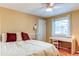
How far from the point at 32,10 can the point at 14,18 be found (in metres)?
0.30

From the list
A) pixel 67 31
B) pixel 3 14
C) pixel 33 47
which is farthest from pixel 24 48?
pixel 67 31

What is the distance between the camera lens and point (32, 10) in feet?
4.63

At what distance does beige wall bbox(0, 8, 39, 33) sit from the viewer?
52.5 inches

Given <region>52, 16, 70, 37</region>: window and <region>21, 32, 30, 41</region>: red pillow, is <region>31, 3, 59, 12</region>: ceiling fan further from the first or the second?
<region>21, 32, 30, 41</region>: red pillow

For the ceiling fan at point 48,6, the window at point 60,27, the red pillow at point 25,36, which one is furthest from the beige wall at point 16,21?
the window at point 60,27

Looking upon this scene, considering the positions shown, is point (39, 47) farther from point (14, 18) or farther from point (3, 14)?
point (3, 14)

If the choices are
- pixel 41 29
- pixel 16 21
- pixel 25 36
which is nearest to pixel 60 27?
pixel 41 29

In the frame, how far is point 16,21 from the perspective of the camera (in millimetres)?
1367

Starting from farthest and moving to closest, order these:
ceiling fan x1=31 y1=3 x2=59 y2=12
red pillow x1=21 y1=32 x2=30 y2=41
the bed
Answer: red pillow x1=21 y1=32 x2=30 y2=41 < the bed < ceiling fan x1=31 y1=3 x2=59 y2=12

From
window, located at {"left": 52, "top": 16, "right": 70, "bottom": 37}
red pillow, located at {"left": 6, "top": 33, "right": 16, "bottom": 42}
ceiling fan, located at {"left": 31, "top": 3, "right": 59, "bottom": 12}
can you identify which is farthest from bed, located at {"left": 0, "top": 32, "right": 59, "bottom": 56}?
ceiling fan, located at {"left": 31, "top": 3, "right": 59, "bottom": 12}

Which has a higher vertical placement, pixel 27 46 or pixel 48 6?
pixel 48 6

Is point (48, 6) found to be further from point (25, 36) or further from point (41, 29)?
point (25, 36)

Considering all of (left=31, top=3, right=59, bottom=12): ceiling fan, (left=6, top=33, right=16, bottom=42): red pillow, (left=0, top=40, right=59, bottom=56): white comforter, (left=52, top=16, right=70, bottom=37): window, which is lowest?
(left=0, top=40, right=59, bottom=56): white comforter

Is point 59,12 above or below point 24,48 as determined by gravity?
above
